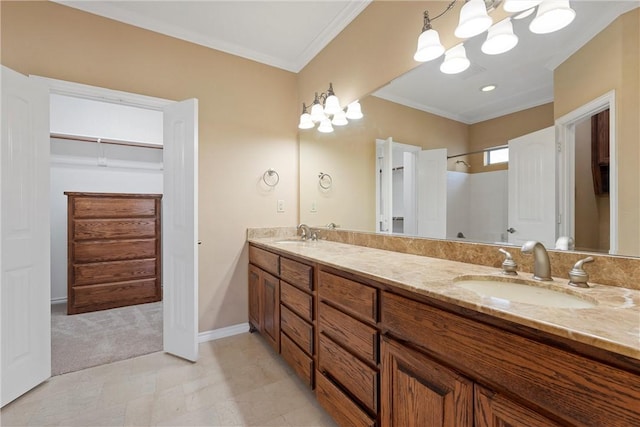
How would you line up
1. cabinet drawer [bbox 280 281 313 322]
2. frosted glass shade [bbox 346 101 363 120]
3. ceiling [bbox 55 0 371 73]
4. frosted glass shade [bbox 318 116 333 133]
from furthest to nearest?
frosted glass shade [bbox 318 116 333 133], frosted glass shade [bbox 346 101 363 120], ceiling [bbox 55 0 371 73], cabinet drawer [bbox 280 281 313 322]

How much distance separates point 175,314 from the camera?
2.18 m

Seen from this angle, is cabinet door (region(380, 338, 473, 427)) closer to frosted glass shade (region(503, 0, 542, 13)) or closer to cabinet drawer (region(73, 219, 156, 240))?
frosted glass shade (region(503, 0, 542, 13))

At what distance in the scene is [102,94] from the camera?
6.72ft

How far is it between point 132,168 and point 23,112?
1.92 metres

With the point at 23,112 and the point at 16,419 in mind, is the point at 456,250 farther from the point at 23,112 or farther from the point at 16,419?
the point at 23,112

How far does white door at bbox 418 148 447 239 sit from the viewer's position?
1.57 meters

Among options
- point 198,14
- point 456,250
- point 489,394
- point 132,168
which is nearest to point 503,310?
point 489,394

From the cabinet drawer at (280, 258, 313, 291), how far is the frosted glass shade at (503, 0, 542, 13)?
1.49 metres

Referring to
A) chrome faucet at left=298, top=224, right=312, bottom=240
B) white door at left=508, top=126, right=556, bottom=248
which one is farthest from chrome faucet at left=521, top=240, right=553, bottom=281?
chrome faucet at left=298, top=224, right=312, bottom=240

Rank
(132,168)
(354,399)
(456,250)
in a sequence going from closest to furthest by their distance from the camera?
(354,399) < (456,250) < (132,168)

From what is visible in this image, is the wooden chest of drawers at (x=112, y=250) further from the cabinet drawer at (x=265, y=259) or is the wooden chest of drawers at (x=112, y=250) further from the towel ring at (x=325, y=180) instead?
the towel ring at (x=325, y=180)

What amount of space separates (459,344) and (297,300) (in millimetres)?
1040

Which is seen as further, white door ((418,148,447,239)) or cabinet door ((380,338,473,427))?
white door ((418,148,447,239))

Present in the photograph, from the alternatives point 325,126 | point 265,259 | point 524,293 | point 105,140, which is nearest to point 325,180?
point 325,126
